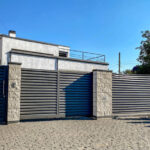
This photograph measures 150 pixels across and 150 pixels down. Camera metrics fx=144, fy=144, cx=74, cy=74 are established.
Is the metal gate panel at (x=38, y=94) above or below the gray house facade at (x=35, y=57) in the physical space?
below

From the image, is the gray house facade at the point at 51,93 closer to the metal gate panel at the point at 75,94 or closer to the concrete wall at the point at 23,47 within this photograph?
the metal gate panel at the point at 75,94

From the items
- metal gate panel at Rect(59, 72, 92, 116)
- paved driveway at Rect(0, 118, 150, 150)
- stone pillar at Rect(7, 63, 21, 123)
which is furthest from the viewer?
metal gate panel at Rect(59, 72, 92, 116)

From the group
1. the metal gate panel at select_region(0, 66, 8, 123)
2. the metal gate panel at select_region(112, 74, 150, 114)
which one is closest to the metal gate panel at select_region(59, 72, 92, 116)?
the metal gate panel at select_region(112, 74, 150, 114)

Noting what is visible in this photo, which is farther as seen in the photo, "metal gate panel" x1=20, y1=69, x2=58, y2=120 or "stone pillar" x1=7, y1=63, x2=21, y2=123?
"metal gate panel" x1=20, y1=69, x2=58, y2=120

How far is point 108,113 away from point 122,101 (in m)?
1.16

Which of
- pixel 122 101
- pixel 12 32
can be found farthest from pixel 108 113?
pixel 12 32

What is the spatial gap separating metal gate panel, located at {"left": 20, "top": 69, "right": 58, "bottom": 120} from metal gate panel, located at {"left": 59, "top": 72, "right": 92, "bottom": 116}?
396 millimetres

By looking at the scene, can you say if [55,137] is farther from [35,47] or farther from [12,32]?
[12,32]

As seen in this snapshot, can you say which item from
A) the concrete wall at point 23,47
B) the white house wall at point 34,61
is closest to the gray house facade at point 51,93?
the white house wall at point 34,61

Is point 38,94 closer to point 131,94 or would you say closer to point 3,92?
point 3,92

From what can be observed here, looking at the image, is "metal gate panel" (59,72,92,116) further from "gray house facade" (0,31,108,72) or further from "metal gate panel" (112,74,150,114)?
"gray house facade" (0,31,108,72)

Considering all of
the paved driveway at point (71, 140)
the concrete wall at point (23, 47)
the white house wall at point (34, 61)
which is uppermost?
the concrete wall at point (23, 47)

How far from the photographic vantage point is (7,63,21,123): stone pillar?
5828 millimetres

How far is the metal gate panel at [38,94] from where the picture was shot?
6.31 meters
